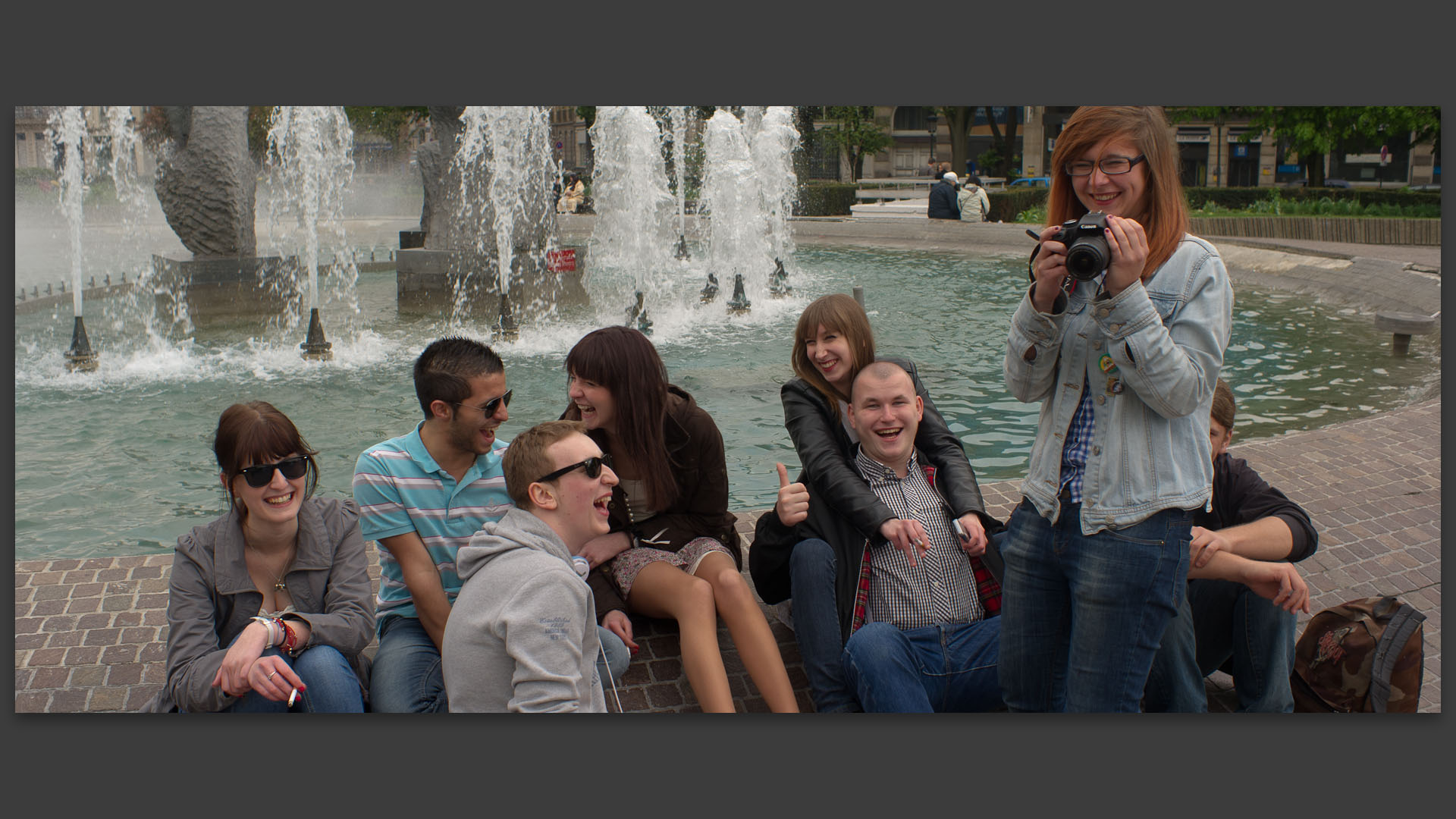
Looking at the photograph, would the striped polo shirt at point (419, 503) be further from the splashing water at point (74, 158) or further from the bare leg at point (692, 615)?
the splashing water at point (74, 158)

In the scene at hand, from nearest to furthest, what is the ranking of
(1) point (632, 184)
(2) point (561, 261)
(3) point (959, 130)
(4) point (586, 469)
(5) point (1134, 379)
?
1. (5) point (1134, 379)
2. (4) point (586, 469)
3. (2) point (561, 261)
4. (1) point (632, 184)
5. (3) point (959, 130)

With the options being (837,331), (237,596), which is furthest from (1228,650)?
(237,596)

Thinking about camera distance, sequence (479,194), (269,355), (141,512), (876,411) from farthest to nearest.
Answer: (479,194)
(269,355)
(141,512)
(876,411)

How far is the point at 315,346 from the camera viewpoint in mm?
11641

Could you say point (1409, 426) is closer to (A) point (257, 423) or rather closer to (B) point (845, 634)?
(B) point (845, 634)

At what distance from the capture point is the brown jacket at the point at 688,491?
4.32 metres

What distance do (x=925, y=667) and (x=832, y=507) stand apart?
0.66 meters

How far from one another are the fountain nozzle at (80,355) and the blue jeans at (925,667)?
9.47 metres

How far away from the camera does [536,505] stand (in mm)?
3256

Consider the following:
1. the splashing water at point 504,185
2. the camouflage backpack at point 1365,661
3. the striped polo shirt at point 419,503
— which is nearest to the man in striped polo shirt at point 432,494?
the striped polo shirt at point 419,503

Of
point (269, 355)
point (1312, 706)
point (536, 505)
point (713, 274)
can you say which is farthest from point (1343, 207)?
point (536, 505)

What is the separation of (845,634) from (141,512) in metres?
5.01

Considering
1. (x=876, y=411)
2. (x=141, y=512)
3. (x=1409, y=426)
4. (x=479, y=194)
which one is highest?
(x=479, y=194)

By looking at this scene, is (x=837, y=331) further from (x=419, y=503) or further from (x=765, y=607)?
(x=419, y=503)
